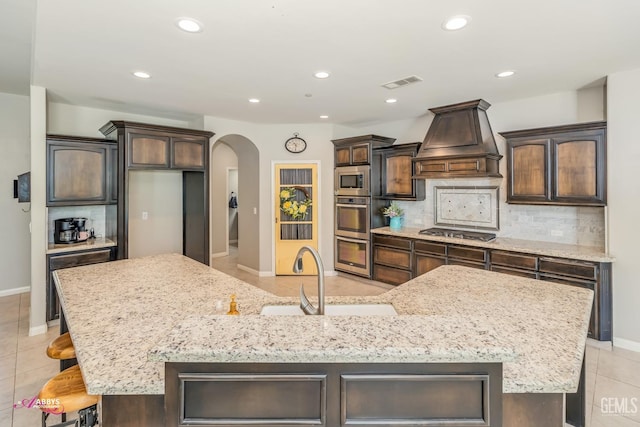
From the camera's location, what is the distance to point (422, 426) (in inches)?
37.6

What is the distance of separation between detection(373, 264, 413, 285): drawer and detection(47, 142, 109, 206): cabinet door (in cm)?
394

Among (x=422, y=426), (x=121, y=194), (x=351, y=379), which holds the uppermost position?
(x=121, y=194)

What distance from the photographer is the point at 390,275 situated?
5.15 metres

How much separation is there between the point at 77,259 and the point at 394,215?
14.3 ft

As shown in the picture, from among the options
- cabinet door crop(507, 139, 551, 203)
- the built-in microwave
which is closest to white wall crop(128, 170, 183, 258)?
the built-in microwave

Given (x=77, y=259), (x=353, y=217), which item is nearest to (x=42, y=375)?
(x=77, y=259)

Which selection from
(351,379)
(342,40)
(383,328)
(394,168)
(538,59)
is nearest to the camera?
(351,379)

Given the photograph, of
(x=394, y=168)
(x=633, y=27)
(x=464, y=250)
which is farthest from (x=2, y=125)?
(x=633, y=27)

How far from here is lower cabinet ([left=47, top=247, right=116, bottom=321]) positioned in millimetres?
3721

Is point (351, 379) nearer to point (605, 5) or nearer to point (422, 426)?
point (422, 426)

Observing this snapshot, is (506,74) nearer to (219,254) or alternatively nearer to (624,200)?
(624,200)

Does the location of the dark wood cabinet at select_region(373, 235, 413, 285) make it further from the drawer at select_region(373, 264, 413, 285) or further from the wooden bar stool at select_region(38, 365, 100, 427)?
the wooden bar stool at select_region(38, 365, 100, 427)

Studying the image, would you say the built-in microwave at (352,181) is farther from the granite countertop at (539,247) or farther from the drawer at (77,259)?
the drawer at (77,259)

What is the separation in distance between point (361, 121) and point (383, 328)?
5.01 m
